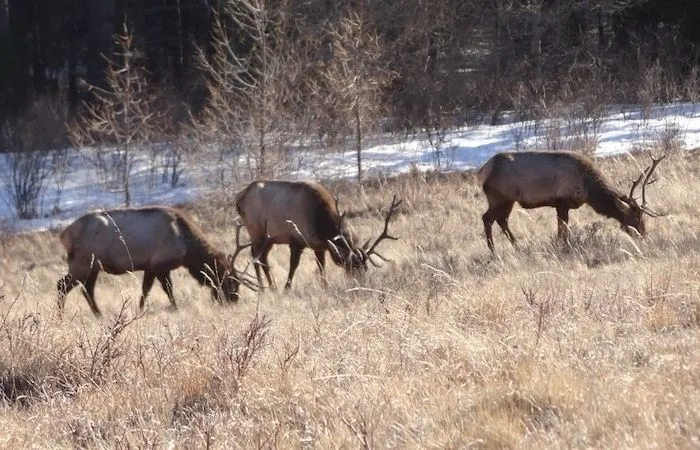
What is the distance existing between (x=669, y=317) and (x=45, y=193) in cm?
2422

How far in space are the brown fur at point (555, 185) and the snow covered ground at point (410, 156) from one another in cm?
722

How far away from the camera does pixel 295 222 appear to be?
1305cm

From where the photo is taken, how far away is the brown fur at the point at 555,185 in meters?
12.2

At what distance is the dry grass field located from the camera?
13.6 feet

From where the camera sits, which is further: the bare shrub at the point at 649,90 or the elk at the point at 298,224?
the bare shrub at the point at 649,90

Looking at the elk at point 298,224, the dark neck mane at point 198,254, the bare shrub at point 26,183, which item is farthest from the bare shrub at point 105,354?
the bare shrub at point 26,183

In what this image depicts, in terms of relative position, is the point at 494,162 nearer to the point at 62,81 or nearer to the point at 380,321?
the point at 380,321

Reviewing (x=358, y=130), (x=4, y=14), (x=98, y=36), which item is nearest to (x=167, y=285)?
(x=358, y=130)

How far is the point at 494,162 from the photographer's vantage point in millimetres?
12961

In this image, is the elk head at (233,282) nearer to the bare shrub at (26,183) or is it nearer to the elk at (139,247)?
the elk at (139,247)

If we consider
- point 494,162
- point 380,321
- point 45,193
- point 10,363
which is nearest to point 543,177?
point 494,162

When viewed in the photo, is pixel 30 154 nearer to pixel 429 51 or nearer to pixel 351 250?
pixel 429 51

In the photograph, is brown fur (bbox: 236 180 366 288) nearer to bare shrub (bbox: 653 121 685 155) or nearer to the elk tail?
→ the elk tail

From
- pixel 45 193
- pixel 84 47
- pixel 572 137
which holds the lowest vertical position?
pixel 45 193
